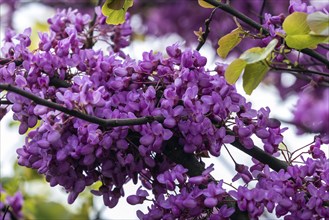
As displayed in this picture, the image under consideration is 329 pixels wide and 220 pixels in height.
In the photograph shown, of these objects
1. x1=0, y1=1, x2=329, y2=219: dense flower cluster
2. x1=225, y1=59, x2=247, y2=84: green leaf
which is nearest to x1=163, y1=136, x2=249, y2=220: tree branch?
x1=0, y1=1, x2=329, y2=219: dense flower cluster

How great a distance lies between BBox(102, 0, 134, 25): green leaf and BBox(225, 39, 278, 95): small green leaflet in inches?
9.8

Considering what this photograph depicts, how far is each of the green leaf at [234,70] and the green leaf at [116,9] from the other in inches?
9.6

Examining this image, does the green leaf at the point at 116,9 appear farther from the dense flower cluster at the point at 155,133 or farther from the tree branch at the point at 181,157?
the tree branch at the point at 181,157

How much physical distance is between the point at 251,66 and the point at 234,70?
0.03m

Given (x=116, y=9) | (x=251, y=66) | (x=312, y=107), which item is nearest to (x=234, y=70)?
(x=251, y=66)

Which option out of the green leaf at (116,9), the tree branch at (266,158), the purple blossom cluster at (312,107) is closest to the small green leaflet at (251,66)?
the tree branch at (266,158)

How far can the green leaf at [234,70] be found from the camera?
110cm

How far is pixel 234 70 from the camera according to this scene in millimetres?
1111

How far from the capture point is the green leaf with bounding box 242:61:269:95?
112 cm

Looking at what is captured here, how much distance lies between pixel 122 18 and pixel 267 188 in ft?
1.38

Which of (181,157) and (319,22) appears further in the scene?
(181,157)

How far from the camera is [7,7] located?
4.36m

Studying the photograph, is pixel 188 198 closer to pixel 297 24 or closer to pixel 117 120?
pixel 117 120

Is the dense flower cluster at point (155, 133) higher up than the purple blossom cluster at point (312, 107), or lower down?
lower down
